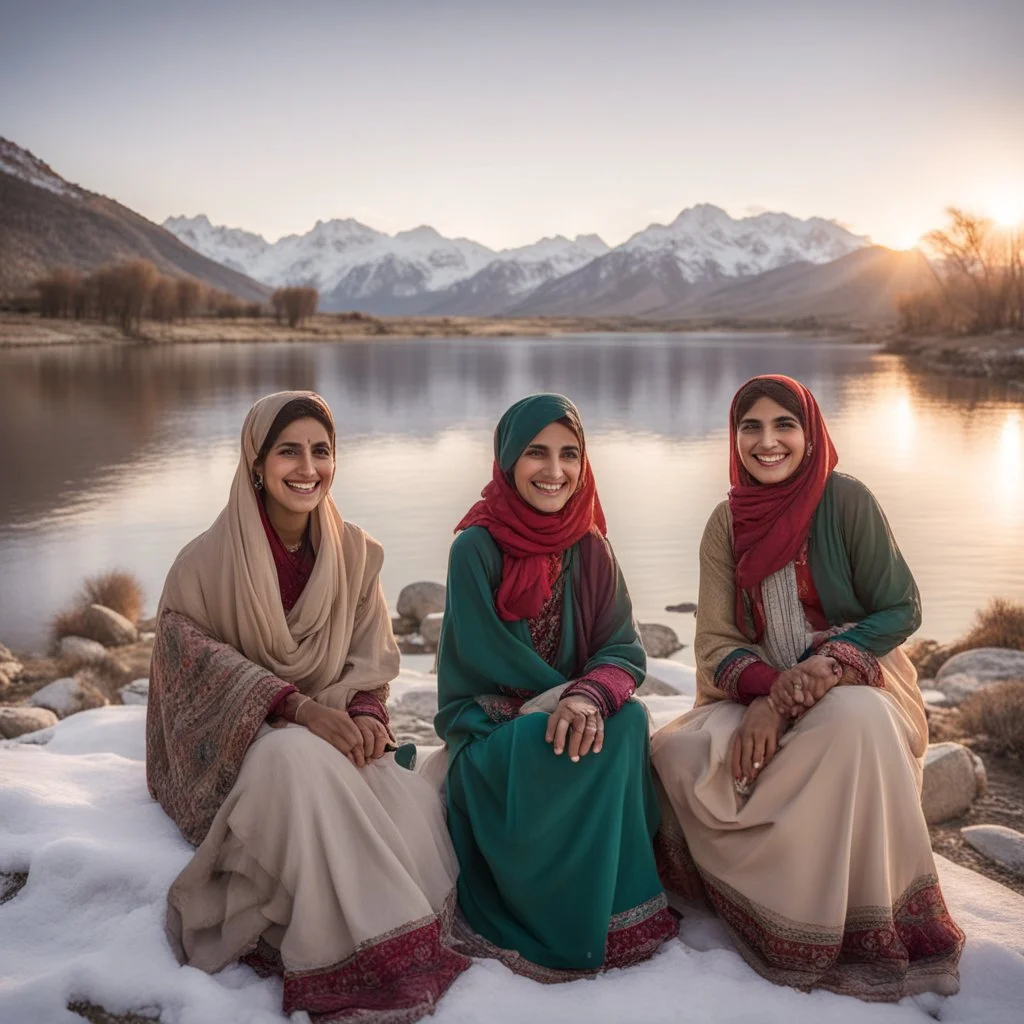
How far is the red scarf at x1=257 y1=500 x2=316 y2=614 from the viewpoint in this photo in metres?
2.88

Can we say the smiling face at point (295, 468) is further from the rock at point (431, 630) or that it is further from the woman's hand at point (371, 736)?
the rock at point (431, 630)

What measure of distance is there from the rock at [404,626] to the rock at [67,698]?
7.19 ft

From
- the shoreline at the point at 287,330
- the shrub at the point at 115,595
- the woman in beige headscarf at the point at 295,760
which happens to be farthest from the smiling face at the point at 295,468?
the shoreline at the point at 287,330

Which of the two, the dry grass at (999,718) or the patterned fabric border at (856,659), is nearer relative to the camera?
the patterned fabric border at (856,659)

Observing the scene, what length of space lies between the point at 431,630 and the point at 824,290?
571 ft

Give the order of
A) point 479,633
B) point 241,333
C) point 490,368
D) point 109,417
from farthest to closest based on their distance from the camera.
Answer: point 241,333, point 490,368, point 109,417, point 479,633

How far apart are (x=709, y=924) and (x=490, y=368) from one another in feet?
130

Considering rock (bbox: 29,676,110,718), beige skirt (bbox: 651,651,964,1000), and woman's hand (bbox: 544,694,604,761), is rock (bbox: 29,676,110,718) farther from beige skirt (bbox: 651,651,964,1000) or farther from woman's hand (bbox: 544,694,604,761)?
beige skirt (bbox: 651,651,964,1000)

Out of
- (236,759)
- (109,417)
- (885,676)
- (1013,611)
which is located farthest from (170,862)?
(109,417)

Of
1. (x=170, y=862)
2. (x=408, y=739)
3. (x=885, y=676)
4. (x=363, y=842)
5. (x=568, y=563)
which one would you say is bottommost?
→ (x=408, y=739)

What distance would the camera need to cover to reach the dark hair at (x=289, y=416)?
110 inches

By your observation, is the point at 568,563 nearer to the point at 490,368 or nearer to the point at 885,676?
the point at 885,676

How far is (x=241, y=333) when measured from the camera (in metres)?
66.5

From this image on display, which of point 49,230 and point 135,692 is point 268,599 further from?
point 49,230
